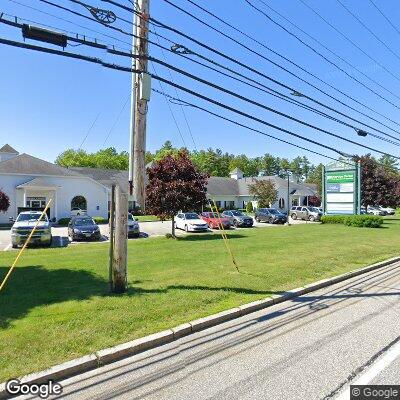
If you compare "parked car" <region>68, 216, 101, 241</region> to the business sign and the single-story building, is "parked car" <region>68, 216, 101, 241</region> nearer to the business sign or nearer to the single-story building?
the single-story building

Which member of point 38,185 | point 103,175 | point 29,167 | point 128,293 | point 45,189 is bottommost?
point 128,293

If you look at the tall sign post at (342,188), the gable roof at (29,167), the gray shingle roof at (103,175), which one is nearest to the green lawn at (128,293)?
the tall sign post at (342,188)

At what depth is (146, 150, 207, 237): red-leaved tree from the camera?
21.7m

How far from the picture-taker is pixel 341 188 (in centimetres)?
3559

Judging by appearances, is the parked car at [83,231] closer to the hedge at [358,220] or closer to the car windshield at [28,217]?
the car windshield at [28,217]

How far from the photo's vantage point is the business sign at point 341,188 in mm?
34656

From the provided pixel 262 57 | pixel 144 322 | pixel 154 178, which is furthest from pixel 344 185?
pixel 144 322

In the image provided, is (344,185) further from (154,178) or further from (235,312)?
(235,312)

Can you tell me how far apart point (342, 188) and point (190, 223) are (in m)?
16.3

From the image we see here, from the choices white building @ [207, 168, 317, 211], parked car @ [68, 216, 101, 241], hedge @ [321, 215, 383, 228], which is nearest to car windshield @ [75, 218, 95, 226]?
parked car @ [68, 216, 101, 241]

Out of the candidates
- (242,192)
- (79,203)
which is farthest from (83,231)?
(242,192)

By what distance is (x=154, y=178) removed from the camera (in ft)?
72.9

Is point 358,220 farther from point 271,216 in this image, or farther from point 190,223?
point 190,223

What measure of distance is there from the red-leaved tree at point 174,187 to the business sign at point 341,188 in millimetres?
18429
